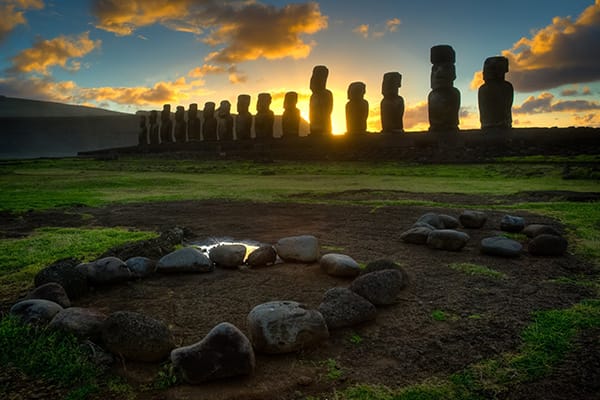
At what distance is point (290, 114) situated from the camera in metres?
24.1

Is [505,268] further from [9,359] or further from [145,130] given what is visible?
[145,130]

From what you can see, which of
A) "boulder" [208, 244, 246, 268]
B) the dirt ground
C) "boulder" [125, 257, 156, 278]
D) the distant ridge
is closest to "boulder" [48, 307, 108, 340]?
the dirt ground

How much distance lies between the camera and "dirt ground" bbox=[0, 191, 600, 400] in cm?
185

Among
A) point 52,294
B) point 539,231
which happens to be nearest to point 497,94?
point 539,231

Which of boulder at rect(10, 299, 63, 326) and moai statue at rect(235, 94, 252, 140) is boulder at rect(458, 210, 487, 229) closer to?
boulder at rect(10, 299, 63, 326)

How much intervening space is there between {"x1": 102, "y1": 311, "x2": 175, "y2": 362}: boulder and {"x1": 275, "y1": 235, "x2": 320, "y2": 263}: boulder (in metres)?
1.66

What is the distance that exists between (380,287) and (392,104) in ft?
56.4

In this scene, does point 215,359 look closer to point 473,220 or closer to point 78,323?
point 78,323

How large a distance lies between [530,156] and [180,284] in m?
14.4

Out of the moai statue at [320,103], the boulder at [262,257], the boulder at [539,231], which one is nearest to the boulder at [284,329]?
the boulder at [262,257]

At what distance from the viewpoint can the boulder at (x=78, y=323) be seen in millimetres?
2191

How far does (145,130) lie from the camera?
4091cm

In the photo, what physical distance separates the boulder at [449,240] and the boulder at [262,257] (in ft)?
5.04

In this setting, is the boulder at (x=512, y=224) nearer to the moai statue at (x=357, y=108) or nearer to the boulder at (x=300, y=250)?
the boulder at (x=300, y=250)
